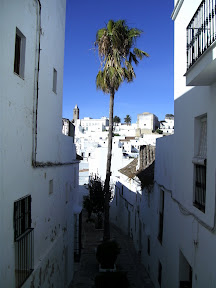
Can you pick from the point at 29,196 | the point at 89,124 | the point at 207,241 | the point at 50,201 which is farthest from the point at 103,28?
the point at 89,124

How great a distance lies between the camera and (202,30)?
4949 mm

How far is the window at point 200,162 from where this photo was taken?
5727 millimetres

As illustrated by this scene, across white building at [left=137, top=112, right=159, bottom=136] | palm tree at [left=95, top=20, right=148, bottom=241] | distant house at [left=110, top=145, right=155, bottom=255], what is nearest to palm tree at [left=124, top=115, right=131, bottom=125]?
white building at [left=137, top=112, right=159, bottom=136]

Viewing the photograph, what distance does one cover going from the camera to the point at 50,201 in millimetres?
7660

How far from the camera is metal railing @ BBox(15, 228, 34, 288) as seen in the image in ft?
16.4

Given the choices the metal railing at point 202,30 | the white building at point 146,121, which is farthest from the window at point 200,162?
the white building at point 146,121

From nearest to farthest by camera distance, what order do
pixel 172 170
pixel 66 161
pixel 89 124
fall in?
pixel 172 170 < pixel 66 161 < pixel 89 124

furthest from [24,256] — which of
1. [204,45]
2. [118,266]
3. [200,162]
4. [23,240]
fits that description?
[118,266]

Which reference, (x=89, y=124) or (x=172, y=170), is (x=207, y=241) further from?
(x=89, y=124)

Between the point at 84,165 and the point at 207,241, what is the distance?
30640 millimetres

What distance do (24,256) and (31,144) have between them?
2.17 metres

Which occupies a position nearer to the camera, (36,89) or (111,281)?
(36,89)

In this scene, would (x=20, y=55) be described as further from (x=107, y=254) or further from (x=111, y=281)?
(x=107, y=254)

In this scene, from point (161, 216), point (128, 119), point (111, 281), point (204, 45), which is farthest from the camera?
point (128, 119)
